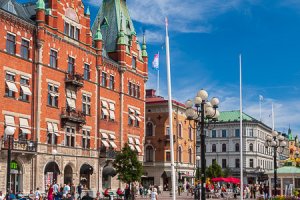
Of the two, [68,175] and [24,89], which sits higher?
[24,89]

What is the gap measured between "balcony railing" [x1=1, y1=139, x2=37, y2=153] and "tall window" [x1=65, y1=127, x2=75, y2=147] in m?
5.97

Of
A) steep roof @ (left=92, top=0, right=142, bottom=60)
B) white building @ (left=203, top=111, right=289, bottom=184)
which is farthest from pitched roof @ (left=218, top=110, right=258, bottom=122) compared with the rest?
steep roof @ (left=92, top=0, right=142, bottom=60)

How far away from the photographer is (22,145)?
45562 mm

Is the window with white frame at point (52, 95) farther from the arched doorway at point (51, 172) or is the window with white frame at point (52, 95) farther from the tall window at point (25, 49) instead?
the arched doorway at point (51, 172)

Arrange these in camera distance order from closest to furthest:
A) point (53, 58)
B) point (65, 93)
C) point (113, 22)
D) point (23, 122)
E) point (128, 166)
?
1. point (23, 122)
2. point (53, 58)
3. point (65, 93)
4. point (128, 166)
5. point (113, 22)

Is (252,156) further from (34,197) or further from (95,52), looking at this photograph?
(34,197)

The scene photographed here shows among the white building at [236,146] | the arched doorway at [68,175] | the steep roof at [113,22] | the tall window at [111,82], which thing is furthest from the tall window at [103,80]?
the white building at [236,146]

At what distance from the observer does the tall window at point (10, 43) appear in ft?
150

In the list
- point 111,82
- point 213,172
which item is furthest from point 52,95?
point 213,172

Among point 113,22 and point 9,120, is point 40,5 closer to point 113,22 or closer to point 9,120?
point 9,120

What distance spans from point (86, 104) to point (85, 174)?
295 inches

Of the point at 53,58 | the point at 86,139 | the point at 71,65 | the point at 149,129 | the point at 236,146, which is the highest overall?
the point at 53,58

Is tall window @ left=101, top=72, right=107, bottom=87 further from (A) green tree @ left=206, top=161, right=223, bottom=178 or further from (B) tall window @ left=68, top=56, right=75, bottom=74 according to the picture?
(A) green tree @ left=206, top=161, right=223, bottom=178

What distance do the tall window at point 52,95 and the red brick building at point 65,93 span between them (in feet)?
0.32
